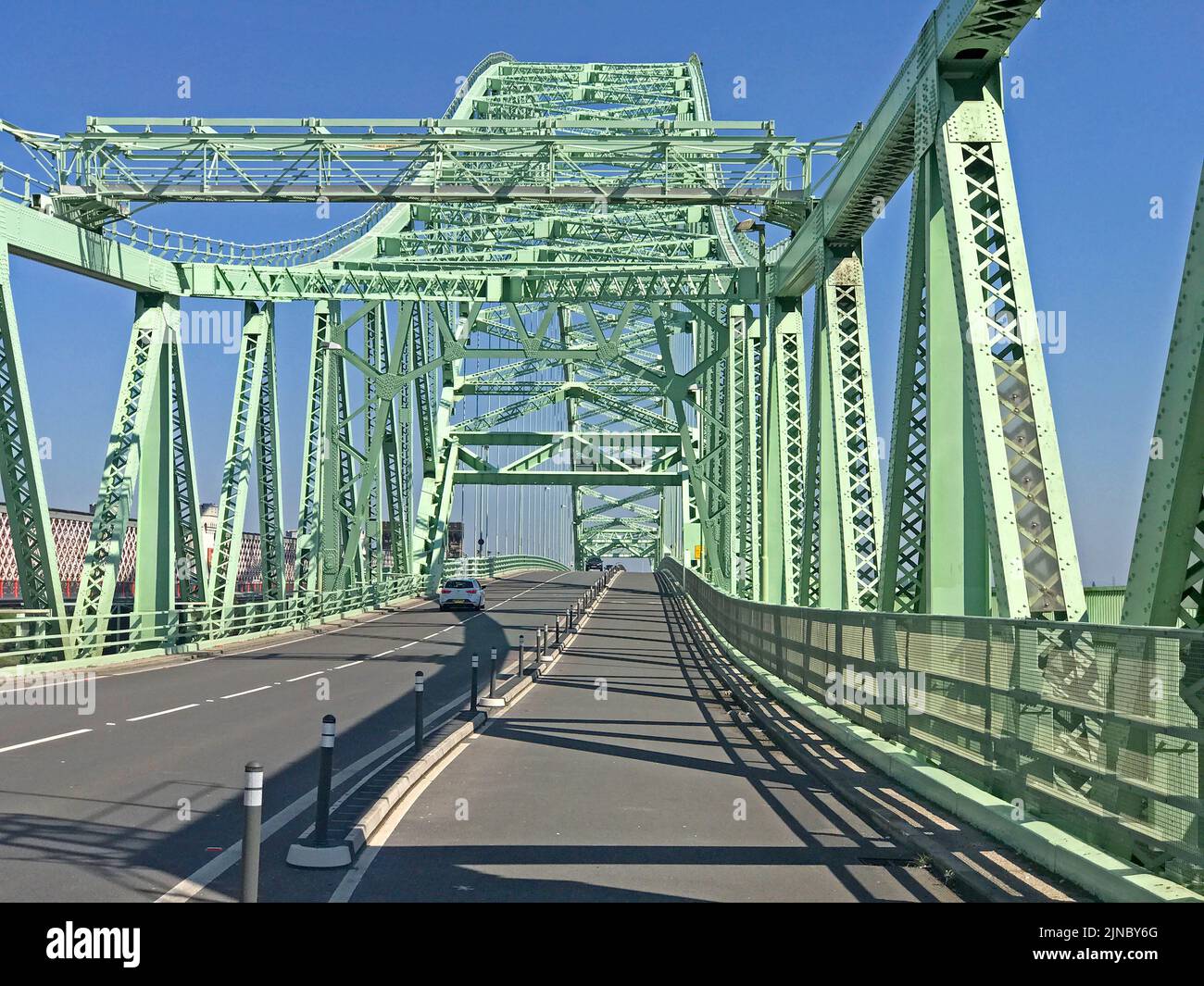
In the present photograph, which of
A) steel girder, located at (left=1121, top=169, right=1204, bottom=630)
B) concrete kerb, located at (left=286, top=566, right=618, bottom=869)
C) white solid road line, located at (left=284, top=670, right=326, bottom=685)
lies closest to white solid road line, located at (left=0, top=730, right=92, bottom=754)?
concrete kerb, located at (left=286, top=566, right=618, bottom=869)

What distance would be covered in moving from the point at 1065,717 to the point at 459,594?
Answer: 43.8m

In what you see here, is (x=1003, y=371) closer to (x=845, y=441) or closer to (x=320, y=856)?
(x=320, y=856)

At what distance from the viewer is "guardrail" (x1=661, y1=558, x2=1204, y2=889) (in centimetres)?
675

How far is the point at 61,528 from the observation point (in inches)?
2367

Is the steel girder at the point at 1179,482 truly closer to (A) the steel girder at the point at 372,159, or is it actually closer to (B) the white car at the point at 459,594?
(A) the steel girder at the point at 372,159

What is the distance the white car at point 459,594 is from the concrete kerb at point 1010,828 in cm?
3560

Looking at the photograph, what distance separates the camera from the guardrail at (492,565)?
255 ft

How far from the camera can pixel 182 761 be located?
13.8 metres

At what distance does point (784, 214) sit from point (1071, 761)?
61.5 ft

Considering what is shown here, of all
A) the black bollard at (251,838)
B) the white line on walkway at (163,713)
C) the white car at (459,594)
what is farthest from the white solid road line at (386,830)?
the white car at (459,594)

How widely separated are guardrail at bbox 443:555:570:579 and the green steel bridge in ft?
51.2

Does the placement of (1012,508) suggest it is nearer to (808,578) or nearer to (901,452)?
(901,452)

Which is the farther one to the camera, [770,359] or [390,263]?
[390,263]

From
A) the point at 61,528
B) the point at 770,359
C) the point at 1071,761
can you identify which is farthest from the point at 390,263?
the point at 1071,761
